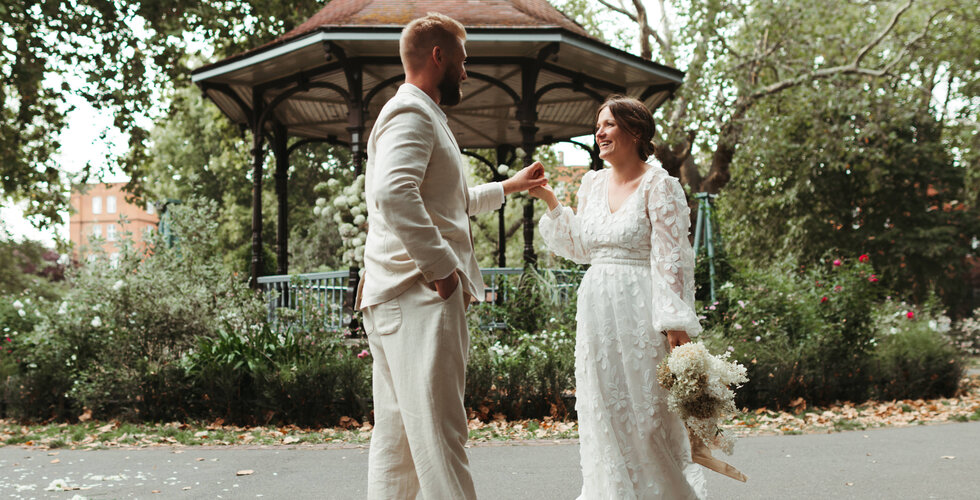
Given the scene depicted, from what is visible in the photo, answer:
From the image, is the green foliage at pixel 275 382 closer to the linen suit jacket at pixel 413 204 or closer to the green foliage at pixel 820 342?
the green foliage at pixel 820 342

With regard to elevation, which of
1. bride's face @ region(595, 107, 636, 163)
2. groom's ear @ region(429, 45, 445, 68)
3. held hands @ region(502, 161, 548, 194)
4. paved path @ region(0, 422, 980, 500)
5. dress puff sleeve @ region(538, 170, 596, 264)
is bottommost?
paved path @ region(0, 422, 980, 500)

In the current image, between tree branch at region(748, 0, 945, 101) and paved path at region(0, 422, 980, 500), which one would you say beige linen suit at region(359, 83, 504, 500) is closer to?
paved path at region(0, 422, 980, 500)

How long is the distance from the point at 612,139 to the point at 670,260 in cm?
65

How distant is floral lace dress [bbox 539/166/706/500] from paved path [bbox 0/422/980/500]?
49.3 inches

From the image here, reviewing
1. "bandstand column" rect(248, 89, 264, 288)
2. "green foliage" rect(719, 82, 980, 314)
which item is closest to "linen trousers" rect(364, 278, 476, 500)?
"bandstand column" rect(248, 89, 264, 288)

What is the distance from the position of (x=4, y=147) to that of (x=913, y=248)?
2249 centimetres

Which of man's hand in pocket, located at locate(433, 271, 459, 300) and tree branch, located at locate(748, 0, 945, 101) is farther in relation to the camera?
tree branch, located at locate(748, 0, 945, 101)

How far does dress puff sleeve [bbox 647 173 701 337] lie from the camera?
3387mm

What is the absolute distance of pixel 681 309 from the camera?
11.1 ft

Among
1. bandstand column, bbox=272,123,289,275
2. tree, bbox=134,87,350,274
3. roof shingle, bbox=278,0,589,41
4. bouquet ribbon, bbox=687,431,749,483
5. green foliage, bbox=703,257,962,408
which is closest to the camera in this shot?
bouquet ribbon, bbox=687,431,749,483

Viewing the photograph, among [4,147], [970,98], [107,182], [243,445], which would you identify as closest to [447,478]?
[243,445]

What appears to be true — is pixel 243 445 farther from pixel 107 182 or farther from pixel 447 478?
pixel 107 182

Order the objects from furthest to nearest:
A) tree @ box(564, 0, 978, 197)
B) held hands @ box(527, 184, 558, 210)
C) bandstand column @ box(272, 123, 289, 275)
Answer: tree @ box(564, 0, 978, 197) → bandstand column @ box(272, 123, 289, 275) → held hands @ box(527, 184, 558, 210)

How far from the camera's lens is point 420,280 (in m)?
2.61
